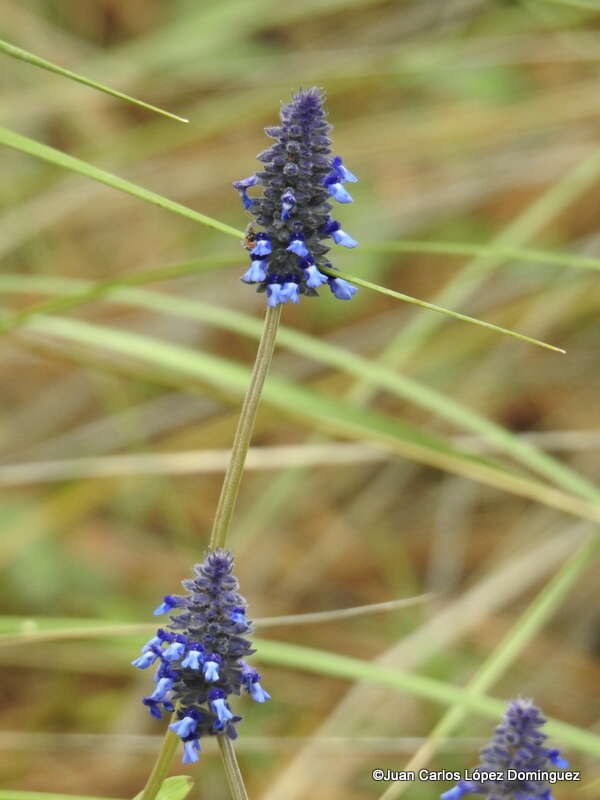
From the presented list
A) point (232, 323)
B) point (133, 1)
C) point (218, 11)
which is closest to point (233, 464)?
point (232, 323)

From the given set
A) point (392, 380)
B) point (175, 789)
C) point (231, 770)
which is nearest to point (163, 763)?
point (231, 770)

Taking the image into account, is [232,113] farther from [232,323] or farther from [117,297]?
[232,323]

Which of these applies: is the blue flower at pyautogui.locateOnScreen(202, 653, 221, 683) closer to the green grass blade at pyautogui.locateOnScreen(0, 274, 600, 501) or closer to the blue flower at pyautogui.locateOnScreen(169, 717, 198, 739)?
the blue flower at pyautogui.locateOnScreen(169, 717, 198, 739)

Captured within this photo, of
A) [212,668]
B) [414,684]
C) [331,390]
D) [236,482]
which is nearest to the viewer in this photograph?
[212,668]

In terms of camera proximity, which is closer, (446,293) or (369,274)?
(446,293)

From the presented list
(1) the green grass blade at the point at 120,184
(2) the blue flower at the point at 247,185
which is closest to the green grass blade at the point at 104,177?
(1) the green grass blade at the point at 120,184

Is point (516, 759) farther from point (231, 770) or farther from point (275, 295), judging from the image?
point (275, 295)
